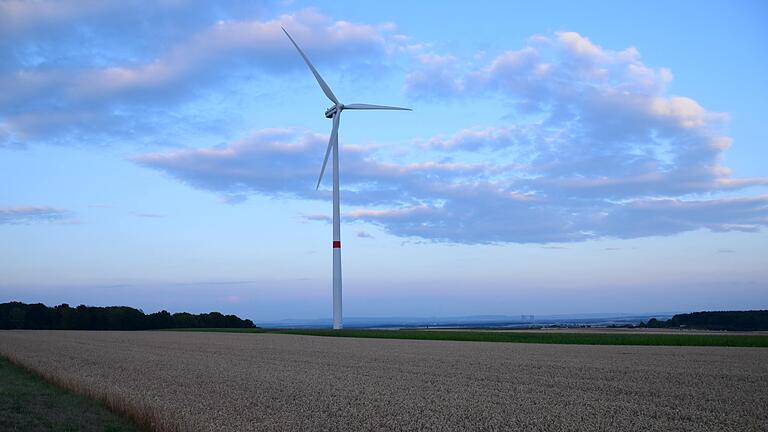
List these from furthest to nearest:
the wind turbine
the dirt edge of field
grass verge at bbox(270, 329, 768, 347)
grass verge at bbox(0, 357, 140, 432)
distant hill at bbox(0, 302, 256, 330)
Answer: distant hill at bbox(0, 302, 256, 330)
the wind turbine
grass verge at bbox(270, 329, 768, 347)
grass verge at bbox(0, 357, 140, 432)
the dirt edge of field

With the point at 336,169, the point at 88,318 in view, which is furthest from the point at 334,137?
the point at 88,318

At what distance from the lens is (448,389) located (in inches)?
859

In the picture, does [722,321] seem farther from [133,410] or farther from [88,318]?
[88,318]

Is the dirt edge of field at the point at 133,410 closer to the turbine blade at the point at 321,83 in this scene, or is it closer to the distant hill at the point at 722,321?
the turbine blade at the point at 321,83

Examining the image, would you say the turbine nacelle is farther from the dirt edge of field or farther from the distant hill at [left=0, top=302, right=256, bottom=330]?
the distant hill at [left=0, top=302, right=256, bottom=330]

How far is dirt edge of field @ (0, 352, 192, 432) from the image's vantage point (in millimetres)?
15209

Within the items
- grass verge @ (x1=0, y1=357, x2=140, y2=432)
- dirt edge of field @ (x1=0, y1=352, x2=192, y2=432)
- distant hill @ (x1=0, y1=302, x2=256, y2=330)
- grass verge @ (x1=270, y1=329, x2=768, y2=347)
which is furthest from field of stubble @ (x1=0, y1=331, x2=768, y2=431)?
distant hill @ (x1=0, y1=302, x2=256, y2=330)

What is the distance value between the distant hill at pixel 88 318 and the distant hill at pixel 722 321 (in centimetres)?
8179

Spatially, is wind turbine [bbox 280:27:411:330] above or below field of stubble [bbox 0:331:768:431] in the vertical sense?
above

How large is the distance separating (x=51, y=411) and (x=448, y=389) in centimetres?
1173

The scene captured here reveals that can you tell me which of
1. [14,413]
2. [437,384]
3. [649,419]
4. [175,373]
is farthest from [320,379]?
[649,419]

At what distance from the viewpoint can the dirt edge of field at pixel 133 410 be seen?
15.2 m

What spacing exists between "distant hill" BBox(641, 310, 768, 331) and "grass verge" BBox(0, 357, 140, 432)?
71.3 m

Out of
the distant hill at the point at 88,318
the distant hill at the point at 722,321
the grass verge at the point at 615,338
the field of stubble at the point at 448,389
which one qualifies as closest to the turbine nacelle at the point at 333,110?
the grass verge at the point at 615,338
